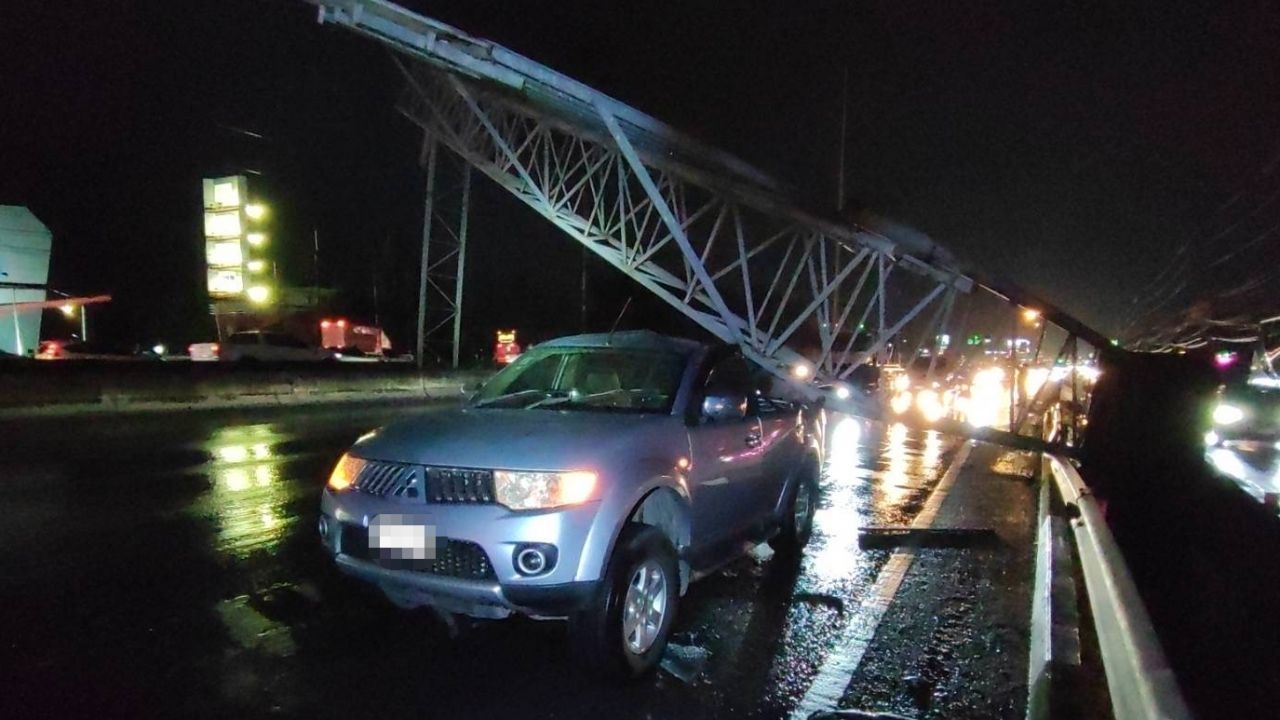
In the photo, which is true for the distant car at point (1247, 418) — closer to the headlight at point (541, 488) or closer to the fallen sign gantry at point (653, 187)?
the fallen sign gantry at point (653, 187)

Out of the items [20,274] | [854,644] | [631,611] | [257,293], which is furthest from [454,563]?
[20,274]

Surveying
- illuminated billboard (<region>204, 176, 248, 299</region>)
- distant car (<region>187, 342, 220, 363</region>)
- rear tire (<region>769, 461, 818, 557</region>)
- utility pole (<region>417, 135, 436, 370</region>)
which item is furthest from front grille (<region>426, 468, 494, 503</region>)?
illuminated billboard (<region>204, 176, 248, 299</region>)

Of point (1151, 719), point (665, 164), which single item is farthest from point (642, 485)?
point (665, 164)

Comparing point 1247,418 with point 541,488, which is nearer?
point 541,488

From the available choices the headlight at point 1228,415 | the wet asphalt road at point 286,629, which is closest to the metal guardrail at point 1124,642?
the wet asphalt road at point 286,629

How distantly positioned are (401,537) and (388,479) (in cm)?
33

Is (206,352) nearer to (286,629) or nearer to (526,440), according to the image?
Answer: (286,629)

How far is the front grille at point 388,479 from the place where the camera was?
430 centimetres

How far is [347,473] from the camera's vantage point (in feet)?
15.1

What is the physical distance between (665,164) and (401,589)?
44.1 feet

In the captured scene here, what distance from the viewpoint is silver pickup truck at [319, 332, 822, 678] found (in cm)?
403

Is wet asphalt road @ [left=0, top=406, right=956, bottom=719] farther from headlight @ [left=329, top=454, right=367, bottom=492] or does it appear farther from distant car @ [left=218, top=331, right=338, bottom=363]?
distant car @ [left=218, top=331, right=338, bottom=363]

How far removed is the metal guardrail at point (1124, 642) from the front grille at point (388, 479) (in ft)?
10.3

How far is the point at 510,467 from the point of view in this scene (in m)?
4.14
